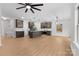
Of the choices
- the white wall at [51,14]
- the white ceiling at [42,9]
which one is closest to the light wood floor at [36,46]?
the white wall at [51,14]

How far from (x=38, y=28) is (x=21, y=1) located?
458mm

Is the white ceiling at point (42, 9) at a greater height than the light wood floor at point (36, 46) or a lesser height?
greater

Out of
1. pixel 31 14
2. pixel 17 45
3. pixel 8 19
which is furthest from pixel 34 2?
pixel 17 45

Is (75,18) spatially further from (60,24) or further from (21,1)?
(21,1)

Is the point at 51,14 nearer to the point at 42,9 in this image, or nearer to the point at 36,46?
the point at 42,9

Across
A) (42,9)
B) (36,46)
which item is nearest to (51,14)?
(42,9)

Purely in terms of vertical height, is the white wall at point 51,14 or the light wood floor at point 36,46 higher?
the white wall at point 51,14

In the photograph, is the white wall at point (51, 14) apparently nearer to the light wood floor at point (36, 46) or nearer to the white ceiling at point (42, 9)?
the white ceiling at point (42, 9)

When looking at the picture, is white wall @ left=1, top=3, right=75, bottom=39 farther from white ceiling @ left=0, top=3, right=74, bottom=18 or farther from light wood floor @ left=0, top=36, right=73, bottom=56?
light wood floor @ left=0, top=36, right=73, bottom=56

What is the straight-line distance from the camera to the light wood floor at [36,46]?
3404 mm

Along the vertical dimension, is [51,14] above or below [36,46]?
above

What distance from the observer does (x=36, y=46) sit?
3438 millimetres

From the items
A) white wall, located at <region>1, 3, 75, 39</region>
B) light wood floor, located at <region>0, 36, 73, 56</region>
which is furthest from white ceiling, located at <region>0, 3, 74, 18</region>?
light wood floor, located at <region>0, 36, 73, 56</region>

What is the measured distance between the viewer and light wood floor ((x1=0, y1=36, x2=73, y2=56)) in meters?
3.40
